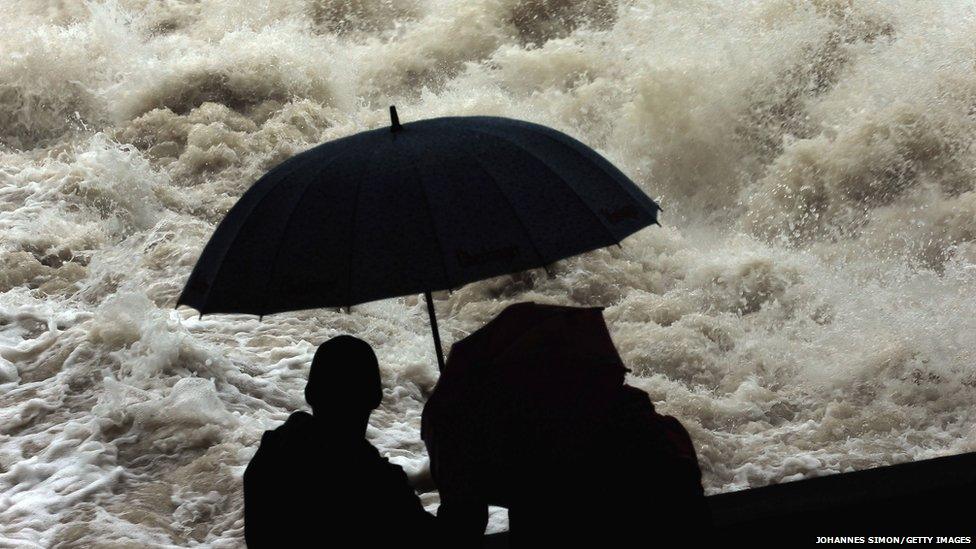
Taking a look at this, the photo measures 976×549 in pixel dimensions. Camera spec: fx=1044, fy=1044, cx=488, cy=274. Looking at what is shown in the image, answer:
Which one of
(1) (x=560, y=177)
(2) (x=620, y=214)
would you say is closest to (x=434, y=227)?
(1) (x=560, y=177)

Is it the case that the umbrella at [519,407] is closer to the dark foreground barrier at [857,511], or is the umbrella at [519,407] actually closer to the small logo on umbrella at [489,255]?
the small logo on umbrella at [489,255]

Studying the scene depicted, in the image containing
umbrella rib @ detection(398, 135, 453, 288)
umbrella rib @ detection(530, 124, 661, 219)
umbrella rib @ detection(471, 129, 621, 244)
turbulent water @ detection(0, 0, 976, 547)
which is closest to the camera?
umbrella rib @ detection(398, 135, 453, 288)

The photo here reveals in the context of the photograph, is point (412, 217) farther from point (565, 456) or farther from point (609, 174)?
point (565, 456)

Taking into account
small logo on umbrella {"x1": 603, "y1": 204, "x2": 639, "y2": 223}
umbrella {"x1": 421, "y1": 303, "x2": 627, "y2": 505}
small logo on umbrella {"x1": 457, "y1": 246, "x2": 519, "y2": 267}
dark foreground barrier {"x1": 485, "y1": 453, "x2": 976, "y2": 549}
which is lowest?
dark foreground barrier {"x1": 485, "y1": 453, "x2": 976, "y2": 549}

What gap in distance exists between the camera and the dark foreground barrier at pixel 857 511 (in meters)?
2.13

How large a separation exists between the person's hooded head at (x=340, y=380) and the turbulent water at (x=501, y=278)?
292cm

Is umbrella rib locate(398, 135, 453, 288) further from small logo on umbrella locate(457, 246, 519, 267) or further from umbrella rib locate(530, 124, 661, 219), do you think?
umbrella rib locate(530, 124, 661, 219)

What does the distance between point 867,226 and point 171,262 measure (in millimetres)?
→ 4932

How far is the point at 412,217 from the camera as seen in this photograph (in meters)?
1.87

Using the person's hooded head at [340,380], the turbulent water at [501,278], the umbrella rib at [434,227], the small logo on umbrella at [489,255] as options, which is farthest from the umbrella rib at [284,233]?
the turbulent water at [501,278]

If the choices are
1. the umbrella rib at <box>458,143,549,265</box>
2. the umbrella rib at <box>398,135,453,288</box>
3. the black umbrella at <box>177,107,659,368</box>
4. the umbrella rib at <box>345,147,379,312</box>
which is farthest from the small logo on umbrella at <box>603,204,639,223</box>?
the umbrella rib at <box>345,147,379,312</box>

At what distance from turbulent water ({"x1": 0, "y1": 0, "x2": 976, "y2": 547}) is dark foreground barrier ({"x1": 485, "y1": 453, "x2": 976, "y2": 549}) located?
8.49ft

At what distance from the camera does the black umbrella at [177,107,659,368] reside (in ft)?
6.07

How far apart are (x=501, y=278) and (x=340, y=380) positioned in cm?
546
